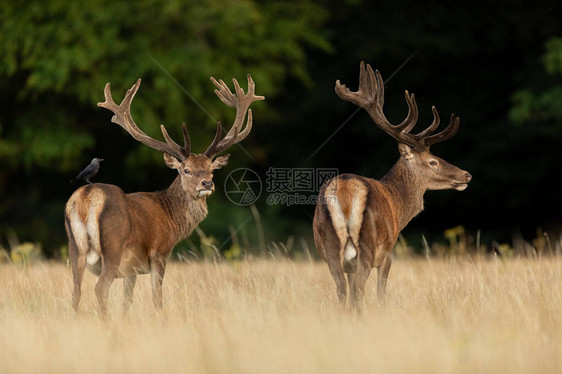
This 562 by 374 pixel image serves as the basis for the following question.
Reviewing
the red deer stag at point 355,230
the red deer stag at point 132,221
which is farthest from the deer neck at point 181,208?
the red deer stag at point 355,230

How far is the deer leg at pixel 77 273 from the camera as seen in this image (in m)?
6.24

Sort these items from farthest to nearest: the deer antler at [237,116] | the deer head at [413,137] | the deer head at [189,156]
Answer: the deer head at [413,137], the deer antler at [237,116], the deer head at [189,156]

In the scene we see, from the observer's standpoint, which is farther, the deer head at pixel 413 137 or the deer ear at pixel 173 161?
the deer head at pixel 413 137

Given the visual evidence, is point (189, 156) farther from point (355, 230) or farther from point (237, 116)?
point (355, 230)

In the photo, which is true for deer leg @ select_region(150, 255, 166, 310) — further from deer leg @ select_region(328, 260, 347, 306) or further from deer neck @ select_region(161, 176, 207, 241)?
deer leg @ select_region(328, 260, 347, 306)

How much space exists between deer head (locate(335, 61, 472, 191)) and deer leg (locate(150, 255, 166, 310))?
225 centimetres

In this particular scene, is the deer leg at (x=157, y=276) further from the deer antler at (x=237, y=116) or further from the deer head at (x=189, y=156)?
the deer antler at (x=237, y=116)

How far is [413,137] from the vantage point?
7.79m

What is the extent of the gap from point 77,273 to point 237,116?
2.46 metres

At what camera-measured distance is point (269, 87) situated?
14.2 m

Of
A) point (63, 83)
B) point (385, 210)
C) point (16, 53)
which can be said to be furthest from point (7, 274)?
point (16, 53)

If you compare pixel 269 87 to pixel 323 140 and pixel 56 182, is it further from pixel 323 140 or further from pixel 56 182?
pixel 56 182

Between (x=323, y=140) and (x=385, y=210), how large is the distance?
10944 mm

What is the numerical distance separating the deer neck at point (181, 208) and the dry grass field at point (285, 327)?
0.43 metres
